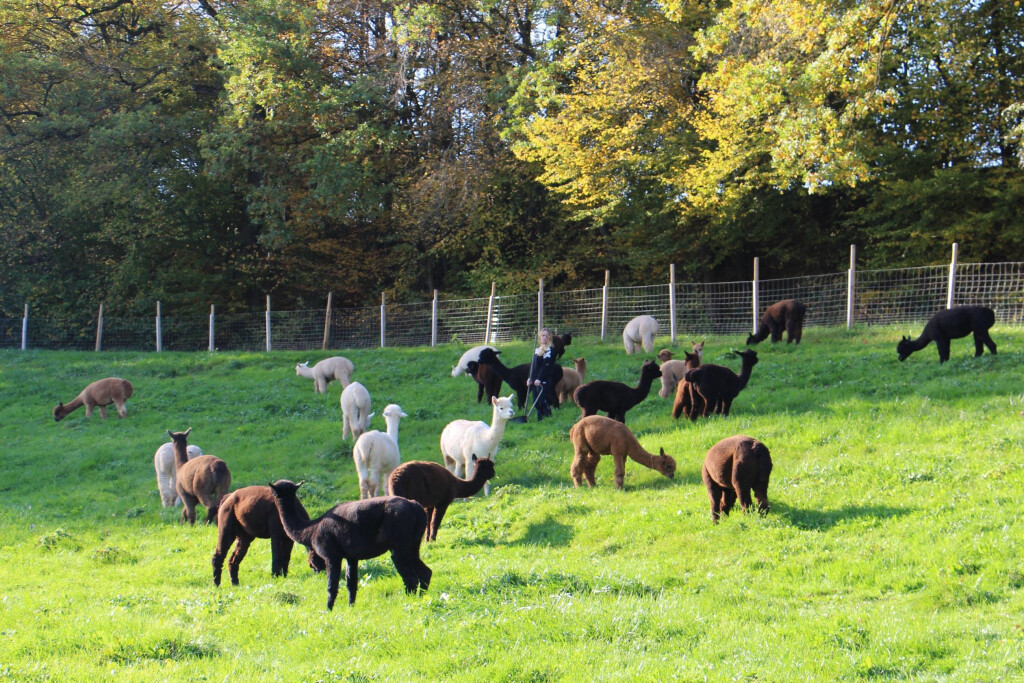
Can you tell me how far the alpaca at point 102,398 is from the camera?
75.7 feet

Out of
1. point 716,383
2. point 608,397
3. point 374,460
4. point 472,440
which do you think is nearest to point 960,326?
point 716,383

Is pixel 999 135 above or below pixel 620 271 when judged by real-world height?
above

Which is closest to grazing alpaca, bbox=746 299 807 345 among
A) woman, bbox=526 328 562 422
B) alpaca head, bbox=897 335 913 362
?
alpaca head, bbox=897 335 913 362

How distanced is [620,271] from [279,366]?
14.3m

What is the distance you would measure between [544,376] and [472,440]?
4.40 m

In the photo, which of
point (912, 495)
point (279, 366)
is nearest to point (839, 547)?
point (912, 495)

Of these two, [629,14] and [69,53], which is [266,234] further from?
[629,14]

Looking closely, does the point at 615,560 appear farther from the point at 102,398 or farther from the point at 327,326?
the point at 327,326

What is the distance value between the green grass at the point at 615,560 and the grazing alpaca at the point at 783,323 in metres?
1.77

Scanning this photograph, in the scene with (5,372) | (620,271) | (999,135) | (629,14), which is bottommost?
(5,372)

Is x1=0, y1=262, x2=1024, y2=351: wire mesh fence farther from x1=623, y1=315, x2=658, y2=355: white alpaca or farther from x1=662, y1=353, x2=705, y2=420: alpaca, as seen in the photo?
x1=662, y1=353, x2=705, y2=420: alpaca

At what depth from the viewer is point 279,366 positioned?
2814 cm

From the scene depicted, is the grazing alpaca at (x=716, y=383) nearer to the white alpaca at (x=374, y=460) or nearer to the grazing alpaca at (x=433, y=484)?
the white alpaca at (x=374, y=460)

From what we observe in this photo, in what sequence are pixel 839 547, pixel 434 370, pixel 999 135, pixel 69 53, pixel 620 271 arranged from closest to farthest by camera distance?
pixel 839 547
pixel 434 370
pixel 999 135
pixel 620 271
pixel 69 53
